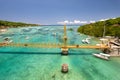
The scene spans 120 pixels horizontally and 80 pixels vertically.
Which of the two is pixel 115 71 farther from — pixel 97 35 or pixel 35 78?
pixel 97 35

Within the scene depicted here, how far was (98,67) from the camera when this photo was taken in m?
38.2

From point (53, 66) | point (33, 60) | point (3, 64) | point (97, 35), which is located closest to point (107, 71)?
point (53, 66)

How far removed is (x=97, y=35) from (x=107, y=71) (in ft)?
211

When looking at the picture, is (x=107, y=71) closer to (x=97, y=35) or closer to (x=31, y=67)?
(x=31, y=67)

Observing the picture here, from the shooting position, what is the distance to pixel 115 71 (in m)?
35.3

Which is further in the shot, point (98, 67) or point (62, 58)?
point (62, 58)

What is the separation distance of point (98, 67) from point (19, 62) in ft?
78.2

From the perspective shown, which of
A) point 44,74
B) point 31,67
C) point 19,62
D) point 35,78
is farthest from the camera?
point 19,62

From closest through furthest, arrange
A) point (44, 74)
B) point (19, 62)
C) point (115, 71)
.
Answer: point (44, 74), point (115, 71), point (19, 62)

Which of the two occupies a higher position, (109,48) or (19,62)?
(109,48)

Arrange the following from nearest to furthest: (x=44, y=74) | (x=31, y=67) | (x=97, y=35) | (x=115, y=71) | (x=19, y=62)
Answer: (x=44, y=74) < (x=115, y=71) < (x=31, y=67) < (x=19, y=62) < (x=97, y=35)

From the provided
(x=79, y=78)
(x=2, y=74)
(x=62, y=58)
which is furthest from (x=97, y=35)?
(x=2, y=74)

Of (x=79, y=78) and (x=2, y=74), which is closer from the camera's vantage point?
(x=79, y=78)

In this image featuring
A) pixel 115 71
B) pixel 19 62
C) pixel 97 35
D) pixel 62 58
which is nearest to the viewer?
pixel 115 71
